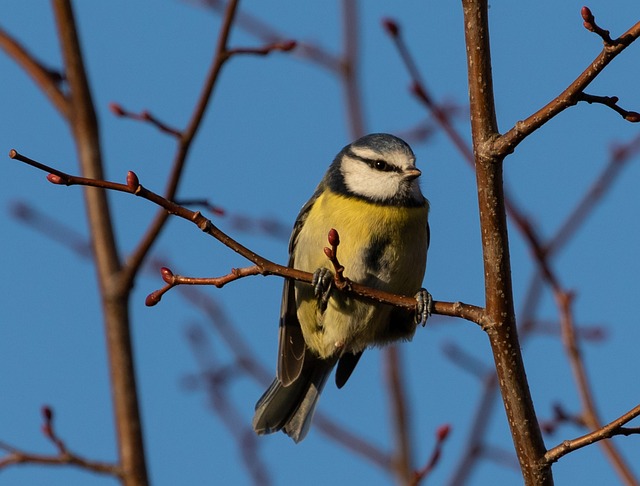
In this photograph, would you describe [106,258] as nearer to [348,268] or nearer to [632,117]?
[348,268]

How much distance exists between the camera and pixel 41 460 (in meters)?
3.45

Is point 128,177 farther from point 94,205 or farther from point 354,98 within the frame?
point 354,98

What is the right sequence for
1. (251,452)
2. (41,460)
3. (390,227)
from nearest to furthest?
(41,460) → (390,227) → (251,452)

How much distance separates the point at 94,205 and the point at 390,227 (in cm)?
127

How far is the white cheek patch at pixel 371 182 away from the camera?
4328 millimetres

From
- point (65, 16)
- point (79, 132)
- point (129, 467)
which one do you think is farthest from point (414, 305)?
point (65, 16)

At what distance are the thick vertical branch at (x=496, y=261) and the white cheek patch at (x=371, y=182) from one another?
163 cm

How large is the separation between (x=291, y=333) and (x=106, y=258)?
122 cm

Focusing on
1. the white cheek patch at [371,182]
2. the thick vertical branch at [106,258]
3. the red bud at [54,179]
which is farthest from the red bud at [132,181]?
the white cheek patch at [371,182]

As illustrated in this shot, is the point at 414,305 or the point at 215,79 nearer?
the point at 414,305

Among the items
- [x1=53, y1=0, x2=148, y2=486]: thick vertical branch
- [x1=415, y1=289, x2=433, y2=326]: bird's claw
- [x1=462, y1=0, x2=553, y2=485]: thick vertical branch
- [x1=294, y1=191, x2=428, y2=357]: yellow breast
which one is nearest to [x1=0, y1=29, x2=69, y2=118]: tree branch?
[x1=53, y1=0, x2=148, y2=486]: thick vertical branch

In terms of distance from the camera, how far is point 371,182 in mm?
4395

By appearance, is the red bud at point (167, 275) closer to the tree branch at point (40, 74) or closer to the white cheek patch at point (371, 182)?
the tree branch at point (40, 74)

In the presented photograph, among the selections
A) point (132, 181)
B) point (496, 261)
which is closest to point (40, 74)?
point (132, 181)
